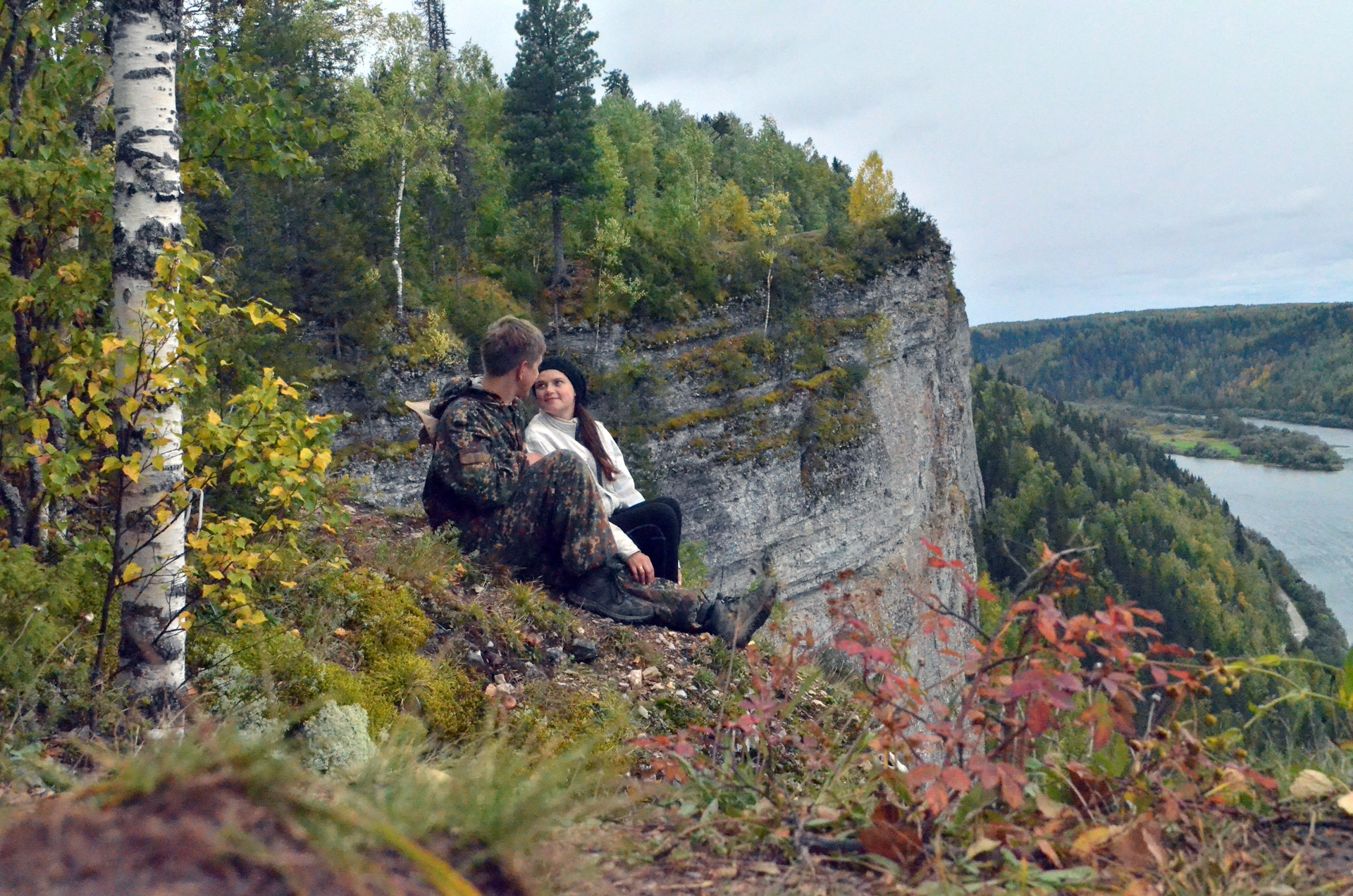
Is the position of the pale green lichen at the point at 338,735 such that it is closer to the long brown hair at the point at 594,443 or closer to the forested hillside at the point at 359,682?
the forested hillside at the point at 359,682

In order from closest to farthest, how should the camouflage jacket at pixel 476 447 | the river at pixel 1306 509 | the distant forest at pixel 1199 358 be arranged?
the camouflage jacket at pixel 476 447, the river at pixel 1306 509, the distant forest at pixel 1199 358

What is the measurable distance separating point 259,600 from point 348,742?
57.8 inches

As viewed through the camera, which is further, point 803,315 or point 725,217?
point 725,217

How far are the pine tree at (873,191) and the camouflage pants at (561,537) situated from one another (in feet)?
114

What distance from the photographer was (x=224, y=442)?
325 cm

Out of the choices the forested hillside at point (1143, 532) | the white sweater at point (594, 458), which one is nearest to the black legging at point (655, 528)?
the white sweater at point (594, 458)

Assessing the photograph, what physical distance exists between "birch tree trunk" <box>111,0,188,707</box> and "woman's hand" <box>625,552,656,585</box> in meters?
2.89

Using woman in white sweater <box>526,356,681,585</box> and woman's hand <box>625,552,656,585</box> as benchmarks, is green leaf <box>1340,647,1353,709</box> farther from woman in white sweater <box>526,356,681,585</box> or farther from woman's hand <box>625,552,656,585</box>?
woman in white sweater <box>526,356,681,585</box>

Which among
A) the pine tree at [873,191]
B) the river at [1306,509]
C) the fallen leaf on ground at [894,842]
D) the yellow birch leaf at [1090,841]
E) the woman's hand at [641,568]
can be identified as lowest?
the river at [1306,509]

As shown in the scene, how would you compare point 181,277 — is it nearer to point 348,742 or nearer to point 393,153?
point 348,742

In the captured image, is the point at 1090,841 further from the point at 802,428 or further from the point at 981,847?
the point at 802,428

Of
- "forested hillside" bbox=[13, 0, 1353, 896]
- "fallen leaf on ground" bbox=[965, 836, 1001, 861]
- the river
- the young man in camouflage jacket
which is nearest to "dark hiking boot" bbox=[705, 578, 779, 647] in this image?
the young man in camouflage jacket

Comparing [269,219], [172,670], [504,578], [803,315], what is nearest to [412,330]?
Result: [269,219]

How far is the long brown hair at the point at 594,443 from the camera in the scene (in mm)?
6172
